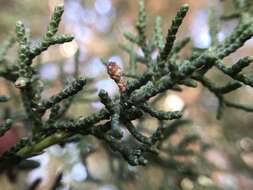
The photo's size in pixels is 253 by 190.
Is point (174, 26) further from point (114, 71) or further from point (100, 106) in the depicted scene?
point (100, 106)

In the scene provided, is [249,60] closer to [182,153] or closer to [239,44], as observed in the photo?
[239,44]

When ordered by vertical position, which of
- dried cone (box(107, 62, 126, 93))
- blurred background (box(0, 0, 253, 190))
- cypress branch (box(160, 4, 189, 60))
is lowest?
blurred background (box(0, 0, 253, 190))

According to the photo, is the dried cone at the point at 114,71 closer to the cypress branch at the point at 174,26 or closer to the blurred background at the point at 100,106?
the cypress branch at the point at 174,26

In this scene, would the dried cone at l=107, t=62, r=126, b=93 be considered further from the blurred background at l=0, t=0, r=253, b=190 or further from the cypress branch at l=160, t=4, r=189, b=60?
the blurred background at l=0, t=0, r=253, b=190

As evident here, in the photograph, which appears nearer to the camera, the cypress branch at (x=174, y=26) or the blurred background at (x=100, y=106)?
the cypress branch at (x=174, y=26)

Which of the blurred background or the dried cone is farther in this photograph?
the blurred background

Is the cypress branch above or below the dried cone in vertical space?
above

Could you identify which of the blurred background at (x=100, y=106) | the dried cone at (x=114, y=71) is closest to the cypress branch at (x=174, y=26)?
the dried cone at (x=114, y=71)

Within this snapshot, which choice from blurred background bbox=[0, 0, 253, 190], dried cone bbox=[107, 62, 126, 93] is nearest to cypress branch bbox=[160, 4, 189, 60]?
dried cone bbox=[107, 62, 126, 93]

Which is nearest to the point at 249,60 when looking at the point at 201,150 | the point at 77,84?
the point at 77,84
